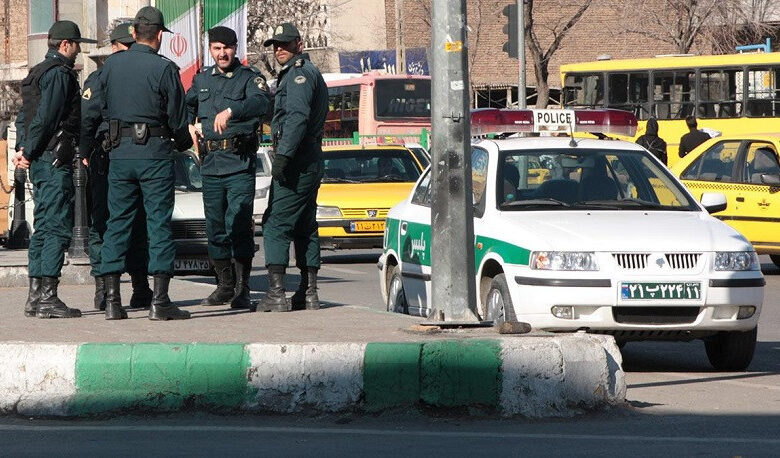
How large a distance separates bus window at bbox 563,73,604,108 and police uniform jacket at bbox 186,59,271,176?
24875mm

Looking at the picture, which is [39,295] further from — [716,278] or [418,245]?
[716,278]

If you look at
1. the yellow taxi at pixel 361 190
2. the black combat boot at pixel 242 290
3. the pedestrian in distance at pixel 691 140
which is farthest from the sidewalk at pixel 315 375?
the pedestrian in distance at pixel 691 140

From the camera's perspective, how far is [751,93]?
31609 mm

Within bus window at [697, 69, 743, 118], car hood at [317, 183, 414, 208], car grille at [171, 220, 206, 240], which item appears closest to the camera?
car grille at [171, 220, 206, 240]

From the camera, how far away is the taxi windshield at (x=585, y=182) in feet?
33.3

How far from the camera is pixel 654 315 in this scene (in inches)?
357

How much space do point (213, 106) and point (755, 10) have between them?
41.2 metres

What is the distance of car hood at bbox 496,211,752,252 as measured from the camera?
9.14 metres

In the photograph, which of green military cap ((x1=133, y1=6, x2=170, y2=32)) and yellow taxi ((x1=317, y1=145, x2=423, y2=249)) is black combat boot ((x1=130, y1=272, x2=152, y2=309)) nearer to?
green military cap ((x1=133, y1=6, x2=170, y2=32))

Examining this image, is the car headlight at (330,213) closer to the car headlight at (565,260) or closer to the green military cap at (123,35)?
the green military cap at (123,35)

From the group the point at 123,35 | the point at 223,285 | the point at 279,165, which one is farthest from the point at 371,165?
the point at 279,165

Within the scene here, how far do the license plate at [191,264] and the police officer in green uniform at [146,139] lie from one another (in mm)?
5697

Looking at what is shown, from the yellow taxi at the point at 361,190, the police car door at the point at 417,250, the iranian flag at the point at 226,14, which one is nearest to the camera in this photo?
the police car door at the point at 417,250

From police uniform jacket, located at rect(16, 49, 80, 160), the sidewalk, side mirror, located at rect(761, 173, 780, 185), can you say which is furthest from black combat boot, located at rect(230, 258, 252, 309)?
side mirror, located at rect(761, 173, 780, 185)
